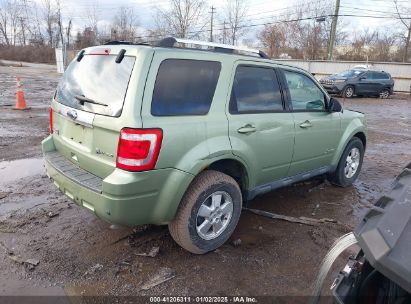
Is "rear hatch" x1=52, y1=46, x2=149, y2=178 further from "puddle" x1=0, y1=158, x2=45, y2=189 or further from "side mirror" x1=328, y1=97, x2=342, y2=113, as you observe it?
"side mirror" x1=328, y1=97, x2=342, y2=113

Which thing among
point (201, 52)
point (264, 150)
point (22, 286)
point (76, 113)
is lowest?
point (22, 286)

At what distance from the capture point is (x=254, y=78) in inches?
147

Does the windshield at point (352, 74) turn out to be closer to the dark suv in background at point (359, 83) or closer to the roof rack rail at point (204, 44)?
the dark suv in background at point (359, 83)

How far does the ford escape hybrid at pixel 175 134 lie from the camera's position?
2.80 metres

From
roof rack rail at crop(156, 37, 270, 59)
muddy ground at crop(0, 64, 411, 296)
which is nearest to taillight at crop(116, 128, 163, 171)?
roof rack rail at crop(156, 37, 270, 59)

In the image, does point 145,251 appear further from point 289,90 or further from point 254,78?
point 289,90

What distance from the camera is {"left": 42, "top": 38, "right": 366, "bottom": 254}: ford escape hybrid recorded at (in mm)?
2797

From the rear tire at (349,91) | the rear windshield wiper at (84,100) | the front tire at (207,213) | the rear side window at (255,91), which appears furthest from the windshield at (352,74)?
the rear windshield wiper at (84,100)

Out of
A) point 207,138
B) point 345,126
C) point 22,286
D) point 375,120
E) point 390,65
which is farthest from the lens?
point 390,65

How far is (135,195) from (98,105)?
86 centimetres

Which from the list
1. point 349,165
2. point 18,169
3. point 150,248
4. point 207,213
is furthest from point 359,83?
point 150,248

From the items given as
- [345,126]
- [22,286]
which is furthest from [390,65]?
[22,286]

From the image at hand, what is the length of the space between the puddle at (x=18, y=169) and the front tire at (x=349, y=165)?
184 inches

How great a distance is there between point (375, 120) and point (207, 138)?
39.9ft
